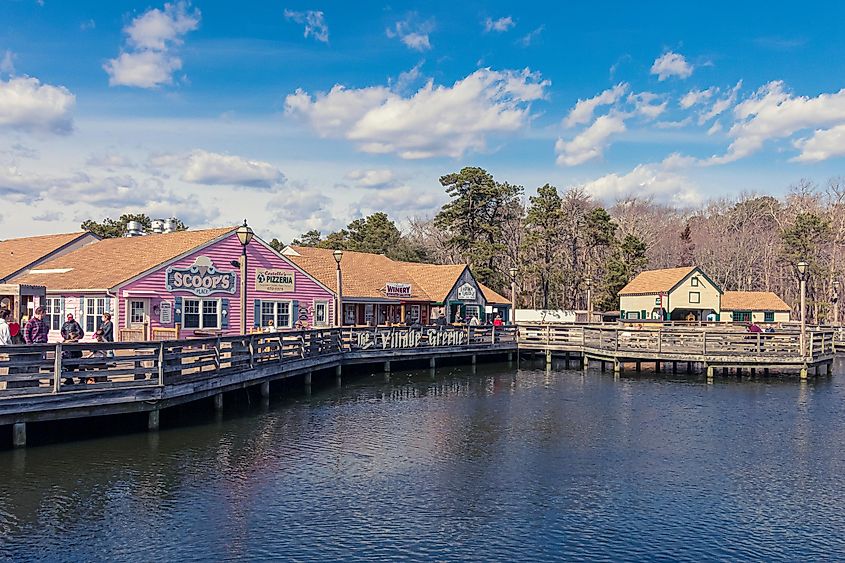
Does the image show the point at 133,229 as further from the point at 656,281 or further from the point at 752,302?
the point at 752,302

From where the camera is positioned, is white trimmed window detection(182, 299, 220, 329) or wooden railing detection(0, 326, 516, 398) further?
white trimmed window detection(182, 299, 220, 329)

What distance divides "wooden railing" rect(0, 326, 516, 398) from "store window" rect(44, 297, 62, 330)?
975 cm

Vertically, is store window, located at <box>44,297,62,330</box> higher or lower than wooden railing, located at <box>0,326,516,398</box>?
higher

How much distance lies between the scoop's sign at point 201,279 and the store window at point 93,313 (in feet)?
7.72

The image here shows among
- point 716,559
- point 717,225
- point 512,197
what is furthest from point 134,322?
point 717,225

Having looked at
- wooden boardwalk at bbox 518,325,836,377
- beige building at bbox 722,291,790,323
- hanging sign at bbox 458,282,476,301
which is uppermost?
hanging sign at bbox 458,282,476,301

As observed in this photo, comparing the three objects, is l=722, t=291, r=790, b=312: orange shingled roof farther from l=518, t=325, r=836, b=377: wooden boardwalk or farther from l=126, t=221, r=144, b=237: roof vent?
l=126, t=221, r=144, b=237: roof vent

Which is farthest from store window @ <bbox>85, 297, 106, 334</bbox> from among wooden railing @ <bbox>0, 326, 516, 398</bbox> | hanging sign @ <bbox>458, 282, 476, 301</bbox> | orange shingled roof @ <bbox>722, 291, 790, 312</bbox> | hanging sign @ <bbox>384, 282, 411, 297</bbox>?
orange shingled roof @ <bbox>722, 291, 790, 312</bbox>

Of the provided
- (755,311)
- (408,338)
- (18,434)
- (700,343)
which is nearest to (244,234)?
(18,434)

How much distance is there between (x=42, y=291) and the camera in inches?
747

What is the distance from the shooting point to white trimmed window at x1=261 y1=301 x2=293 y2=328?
3162cm

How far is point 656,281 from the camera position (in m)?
54.4

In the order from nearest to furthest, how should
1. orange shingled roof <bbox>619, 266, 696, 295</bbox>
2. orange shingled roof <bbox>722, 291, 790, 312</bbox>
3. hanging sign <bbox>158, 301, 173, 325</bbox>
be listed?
hanging sign <bbox>158, 301, 173, 325</bbox> < orange shingled roof <bbox>619, 266, 696, 295</bbox> < orange shingled roof <bbox>722, 291, 790, 312</bbox>

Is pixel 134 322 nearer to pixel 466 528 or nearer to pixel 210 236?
pixel 210 236
